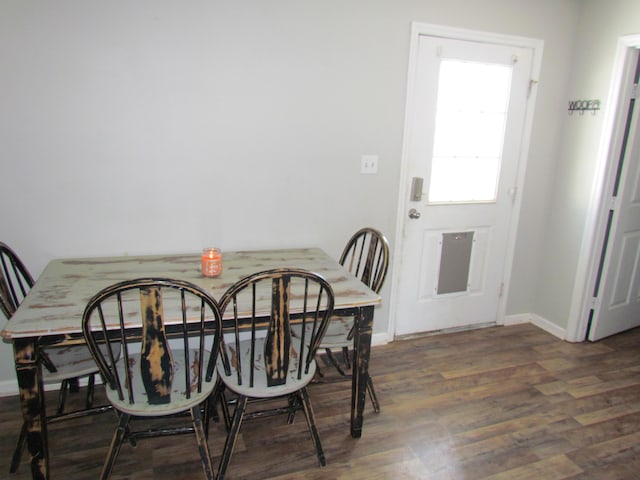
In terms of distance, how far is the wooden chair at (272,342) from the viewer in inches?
65.0

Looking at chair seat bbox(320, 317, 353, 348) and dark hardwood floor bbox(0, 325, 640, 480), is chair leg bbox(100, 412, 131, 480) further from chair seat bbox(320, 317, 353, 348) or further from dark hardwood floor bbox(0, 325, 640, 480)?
chair seat bbox(320, 317, 353, 348)

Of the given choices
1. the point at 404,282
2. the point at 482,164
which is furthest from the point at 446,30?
the point at 404,282

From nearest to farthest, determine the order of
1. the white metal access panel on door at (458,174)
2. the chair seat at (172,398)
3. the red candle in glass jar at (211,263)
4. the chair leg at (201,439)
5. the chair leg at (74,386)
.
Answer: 1. the chair seat at (172,398)
2. the chair leg at (201,439)
3. the red candle in glass jar at (211,263)
4. the chair leg at (74,386)
5. the white metal access panel on door at (458,174)

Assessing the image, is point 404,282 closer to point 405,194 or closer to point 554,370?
point 405,194

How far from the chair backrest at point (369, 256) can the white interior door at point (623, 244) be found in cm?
170

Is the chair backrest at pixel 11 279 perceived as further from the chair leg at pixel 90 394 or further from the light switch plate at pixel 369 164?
the light switch plate at pixel 369 164

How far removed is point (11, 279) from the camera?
7.40ft

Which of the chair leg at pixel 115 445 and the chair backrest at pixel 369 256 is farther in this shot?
the chair backrest at pixel 369 256

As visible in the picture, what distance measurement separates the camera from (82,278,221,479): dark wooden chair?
152 centimetres

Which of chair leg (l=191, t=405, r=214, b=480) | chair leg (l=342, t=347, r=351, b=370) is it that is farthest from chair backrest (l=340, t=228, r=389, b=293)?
chair leg (l=191, t=405, r=214, b=480)

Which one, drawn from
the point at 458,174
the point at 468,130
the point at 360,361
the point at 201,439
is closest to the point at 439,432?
the point at 360,361

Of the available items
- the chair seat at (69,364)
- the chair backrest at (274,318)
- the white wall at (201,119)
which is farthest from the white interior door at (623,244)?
the chair seat at (69,364)

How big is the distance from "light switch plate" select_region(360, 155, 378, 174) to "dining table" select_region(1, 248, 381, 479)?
1.93 ft

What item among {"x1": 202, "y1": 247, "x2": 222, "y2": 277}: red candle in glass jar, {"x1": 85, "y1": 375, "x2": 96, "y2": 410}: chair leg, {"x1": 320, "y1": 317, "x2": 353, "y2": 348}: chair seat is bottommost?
{"x1": 85, "y1": 375, "x2": 96, "y2": 410}: chair leg
